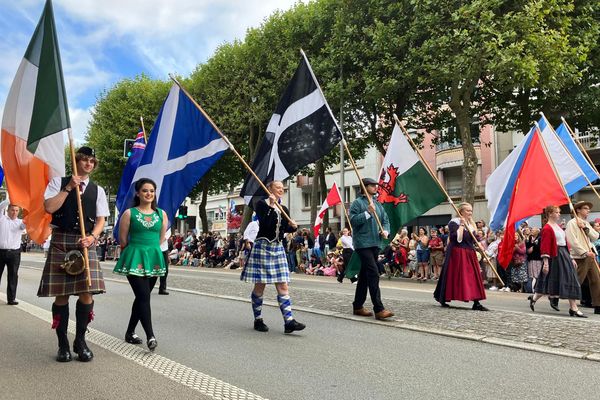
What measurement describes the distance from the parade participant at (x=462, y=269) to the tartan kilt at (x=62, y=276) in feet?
19.1

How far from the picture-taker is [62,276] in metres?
5.49

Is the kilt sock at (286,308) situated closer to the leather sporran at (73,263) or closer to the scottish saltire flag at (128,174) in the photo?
the leather sporran at (73,263)

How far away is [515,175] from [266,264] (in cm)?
651

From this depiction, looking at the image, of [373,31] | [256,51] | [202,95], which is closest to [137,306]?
[373,31]

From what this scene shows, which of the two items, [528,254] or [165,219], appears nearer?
[165,219]

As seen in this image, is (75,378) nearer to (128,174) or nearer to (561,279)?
(128,174)

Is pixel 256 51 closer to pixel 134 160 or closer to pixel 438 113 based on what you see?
pixel 438 113

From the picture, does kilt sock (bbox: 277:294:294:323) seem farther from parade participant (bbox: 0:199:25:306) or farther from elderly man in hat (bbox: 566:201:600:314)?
parade participant (bbox: 0:199:25:306)

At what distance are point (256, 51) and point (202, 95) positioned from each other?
520 centimetres

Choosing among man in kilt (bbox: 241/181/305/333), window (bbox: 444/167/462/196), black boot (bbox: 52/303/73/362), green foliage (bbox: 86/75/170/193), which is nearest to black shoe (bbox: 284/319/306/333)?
man in kilt (bbox: 241/181/305/333)

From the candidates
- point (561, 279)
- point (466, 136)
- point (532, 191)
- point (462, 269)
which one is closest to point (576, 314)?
point (561, 279)

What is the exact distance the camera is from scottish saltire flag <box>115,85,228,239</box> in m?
8.21

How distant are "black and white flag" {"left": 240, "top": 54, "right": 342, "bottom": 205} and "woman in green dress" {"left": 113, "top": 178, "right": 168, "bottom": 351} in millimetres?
2529

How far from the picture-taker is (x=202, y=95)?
33906mm
